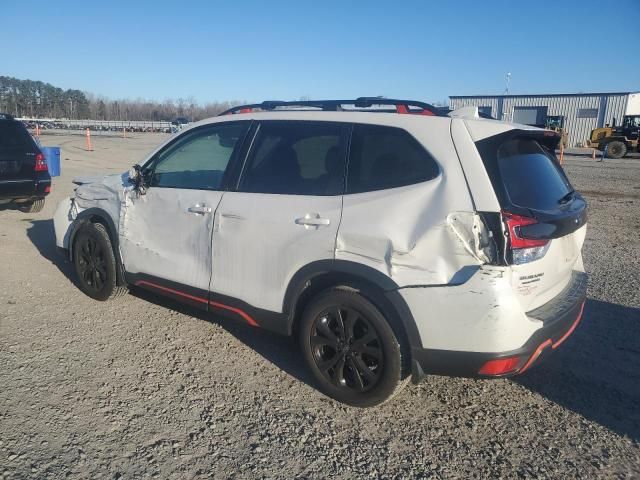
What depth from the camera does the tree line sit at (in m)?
114

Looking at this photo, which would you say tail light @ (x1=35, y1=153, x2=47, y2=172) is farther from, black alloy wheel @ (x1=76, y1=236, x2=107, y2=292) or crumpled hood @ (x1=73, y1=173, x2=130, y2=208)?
black alloy wheel @ (x1=76, y1=236, x2=107, y2=292)

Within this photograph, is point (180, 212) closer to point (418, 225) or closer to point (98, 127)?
point (418, 225)

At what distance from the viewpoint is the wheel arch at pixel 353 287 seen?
2.77 meters

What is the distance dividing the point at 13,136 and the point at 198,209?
6.06m

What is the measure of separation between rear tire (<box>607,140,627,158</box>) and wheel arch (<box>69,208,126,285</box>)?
31943 mm

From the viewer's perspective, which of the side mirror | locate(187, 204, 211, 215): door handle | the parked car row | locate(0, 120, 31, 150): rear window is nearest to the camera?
locate(187, 204, 211, 215): door handle

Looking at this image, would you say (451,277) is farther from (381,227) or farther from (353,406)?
(353,406)

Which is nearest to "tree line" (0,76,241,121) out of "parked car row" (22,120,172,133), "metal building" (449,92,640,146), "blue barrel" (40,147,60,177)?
"parked car row" (22,120,172,133)

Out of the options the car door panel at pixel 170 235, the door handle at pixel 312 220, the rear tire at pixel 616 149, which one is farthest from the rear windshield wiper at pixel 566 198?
the rear tire at pixel 616 149

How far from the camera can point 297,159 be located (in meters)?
3.36

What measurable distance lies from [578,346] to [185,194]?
10.9ft

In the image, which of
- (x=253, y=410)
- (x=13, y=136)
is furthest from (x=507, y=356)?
(x=13, y=136)

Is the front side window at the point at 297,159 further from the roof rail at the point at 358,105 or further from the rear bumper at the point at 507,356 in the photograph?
the rear bumper at the point at 507,356

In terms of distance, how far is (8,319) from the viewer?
4.26m
